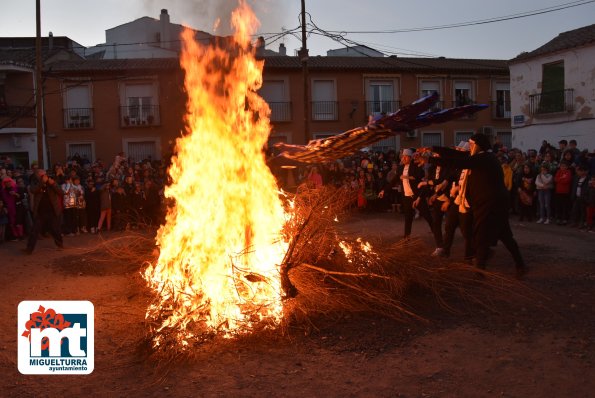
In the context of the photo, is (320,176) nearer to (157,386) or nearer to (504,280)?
(504,280)

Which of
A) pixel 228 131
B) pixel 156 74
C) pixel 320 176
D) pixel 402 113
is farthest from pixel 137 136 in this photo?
pixel 402 113

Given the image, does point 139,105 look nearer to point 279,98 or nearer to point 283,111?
point 279,98

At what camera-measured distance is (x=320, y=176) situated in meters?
16.0

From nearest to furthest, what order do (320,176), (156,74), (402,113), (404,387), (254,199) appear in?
(404,387), (402,113), (254,199), (320,176), (156,74)

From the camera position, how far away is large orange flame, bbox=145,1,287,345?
585 cm

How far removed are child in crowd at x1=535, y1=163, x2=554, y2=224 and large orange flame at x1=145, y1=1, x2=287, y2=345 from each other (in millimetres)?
8434

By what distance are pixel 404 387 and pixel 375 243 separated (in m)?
3.18

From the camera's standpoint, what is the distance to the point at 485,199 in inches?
271

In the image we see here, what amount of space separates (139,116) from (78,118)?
3.27m

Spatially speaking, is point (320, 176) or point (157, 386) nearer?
point (157, 386)

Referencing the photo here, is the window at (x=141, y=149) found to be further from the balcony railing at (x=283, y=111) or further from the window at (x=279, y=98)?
the balcony railing at (x=283, y=111)
